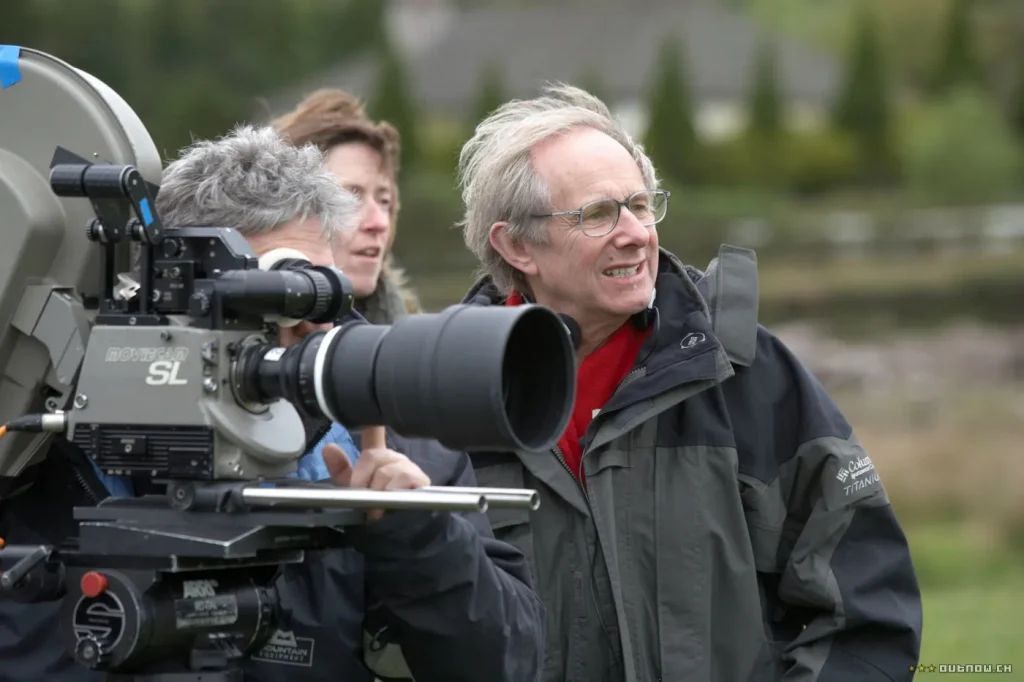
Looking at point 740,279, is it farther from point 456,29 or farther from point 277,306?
point 456,29

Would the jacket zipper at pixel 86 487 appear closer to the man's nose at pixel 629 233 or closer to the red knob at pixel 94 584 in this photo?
the red knob at pixel 94 584

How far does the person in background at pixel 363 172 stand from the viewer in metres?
5.03

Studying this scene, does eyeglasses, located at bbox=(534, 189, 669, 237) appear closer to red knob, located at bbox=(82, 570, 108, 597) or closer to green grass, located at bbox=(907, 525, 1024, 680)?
red knob, located at bbox=(82, 570, 108, 597)

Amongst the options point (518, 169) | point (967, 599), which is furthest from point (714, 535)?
point (967, 599)

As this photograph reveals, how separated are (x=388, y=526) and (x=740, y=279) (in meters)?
1.46

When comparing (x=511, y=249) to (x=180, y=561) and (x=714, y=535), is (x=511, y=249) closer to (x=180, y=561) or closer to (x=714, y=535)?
(x=714, y=535)

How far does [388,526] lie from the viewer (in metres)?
2.55

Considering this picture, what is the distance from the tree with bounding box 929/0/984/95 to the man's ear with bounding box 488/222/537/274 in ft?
139

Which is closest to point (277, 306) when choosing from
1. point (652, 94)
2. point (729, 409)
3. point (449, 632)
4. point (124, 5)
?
point (449, 632)

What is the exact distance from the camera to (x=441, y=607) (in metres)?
2.69

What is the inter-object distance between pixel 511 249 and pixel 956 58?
43.6 m

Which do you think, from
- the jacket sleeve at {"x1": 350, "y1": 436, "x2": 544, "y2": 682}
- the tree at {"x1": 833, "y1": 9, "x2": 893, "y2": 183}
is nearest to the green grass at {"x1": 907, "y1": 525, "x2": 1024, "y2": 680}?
the jacket sleeve at {"x1": 350, "y1": 436, "x2": 544, "y2": 682}

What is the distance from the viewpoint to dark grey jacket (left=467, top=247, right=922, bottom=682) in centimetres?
347

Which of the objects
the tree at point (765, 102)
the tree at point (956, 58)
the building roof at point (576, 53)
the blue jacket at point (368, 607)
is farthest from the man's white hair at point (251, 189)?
the tree at point (956, 58)
